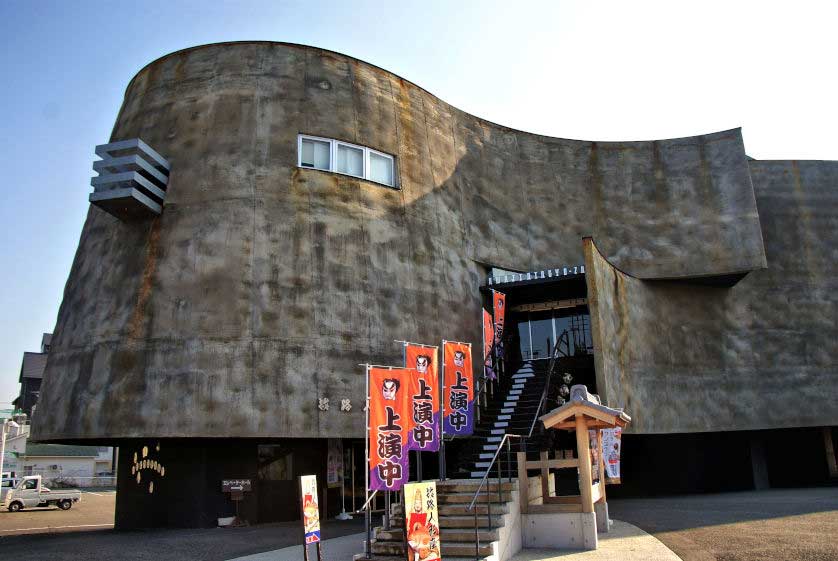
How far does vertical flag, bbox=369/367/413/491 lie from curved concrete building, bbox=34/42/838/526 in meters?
4.79

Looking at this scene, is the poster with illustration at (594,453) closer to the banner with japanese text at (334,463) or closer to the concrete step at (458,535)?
the concrete step at (458,535)

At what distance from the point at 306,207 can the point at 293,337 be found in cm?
353

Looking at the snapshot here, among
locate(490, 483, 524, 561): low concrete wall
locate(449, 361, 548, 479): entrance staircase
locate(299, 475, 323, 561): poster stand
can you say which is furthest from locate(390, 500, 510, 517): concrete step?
locate(299, 475, 323, 561): poster stand

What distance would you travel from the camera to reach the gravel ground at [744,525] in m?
10.5

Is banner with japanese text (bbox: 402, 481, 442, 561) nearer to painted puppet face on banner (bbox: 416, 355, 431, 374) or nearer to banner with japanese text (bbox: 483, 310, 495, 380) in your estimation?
painted puppet face on banner (bbox: 416, 355, 431, 374)

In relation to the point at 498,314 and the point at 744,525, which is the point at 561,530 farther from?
the point at 498,314

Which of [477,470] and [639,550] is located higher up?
[477,470]

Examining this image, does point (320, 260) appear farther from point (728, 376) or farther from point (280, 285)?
point (728, 376)

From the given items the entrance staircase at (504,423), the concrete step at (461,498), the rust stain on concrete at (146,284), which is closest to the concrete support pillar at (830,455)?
the entrance staircase at (504,423)

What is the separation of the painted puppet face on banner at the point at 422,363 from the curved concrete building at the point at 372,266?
3.93m

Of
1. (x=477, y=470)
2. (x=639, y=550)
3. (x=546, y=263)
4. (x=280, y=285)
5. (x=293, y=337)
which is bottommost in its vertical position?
(x=639, y=550)

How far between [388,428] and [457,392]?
424cm

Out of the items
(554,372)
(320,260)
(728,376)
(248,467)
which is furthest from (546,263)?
(248,467)

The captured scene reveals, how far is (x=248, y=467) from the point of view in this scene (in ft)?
58.9
